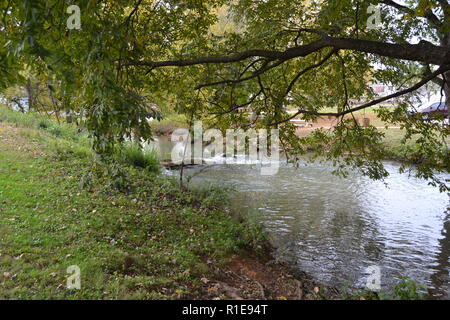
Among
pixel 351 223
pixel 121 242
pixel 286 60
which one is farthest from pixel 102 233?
pixel 351 223

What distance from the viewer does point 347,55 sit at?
7.46 m

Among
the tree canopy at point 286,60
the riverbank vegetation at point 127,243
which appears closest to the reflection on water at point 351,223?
the riverbank vegetation at point 127,243

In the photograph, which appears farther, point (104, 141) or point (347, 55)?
point (347, 55)

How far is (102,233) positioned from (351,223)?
5.80 meters

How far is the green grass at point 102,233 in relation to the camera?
171 inches

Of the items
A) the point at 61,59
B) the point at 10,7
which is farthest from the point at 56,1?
the point at 10,7

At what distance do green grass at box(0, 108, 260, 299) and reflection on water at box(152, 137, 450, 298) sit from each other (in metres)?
1.27

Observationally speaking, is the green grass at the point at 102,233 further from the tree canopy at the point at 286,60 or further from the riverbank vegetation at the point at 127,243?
the tree canopy at the point at 286,60

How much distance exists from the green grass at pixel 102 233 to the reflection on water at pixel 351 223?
127 cm

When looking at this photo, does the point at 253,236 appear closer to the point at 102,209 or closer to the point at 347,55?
the point at 102,209

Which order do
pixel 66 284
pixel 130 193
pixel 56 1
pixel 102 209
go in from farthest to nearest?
pixel 130 193 < pixel 102 209 < pixel 66 284 < pixel 56 1

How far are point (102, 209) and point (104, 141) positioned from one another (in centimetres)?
357

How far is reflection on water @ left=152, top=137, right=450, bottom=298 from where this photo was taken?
6.24 meters

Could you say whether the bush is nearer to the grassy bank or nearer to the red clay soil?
the grassy bank
